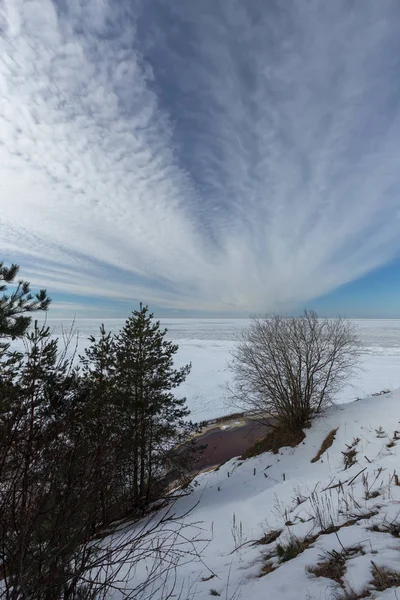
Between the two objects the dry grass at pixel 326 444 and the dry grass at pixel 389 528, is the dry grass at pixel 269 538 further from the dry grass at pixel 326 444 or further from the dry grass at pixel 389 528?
the dry grass at pixel 326 444

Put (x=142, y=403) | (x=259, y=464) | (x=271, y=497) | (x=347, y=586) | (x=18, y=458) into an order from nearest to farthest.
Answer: (x=18, y=458), (x=347, y=586), (x=271, y=497), (x=142, y=403), (x=259, y=464)

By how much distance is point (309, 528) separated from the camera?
423 cm

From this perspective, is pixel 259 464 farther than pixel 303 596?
Yes

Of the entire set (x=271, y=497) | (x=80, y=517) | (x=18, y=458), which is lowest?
(x=271, y=497)

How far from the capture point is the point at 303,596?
2707 mm

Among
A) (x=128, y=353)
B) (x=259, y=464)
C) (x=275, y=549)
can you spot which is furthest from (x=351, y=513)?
(x=259, y=464)

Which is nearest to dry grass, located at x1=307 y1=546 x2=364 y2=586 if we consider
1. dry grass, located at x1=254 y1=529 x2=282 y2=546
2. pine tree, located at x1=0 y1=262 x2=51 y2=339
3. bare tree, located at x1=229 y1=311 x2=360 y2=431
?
dry grass, located at x1=254 y1=529 x2=282 y2=546

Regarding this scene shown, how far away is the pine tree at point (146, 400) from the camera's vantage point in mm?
9172

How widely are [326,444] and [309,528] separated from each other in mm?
7134

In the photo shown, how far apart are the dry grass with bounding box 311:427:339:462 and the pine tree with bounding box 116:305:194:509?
454cm

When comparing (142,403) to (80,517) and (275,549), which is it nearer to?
(275,549)

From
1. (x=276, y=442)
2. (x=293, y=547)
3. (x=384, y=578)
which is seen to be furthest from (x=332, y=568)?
(x=276, y=442)

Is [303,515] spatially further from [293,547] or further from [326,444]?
[326,444]

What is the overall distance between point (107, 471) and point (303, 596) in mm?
2241
